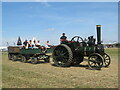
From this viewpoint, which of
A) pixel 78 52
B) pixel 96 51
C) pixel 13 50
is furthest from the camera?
pixel 13 50

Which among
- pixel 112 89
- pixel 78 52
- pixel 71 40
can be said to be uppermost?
pixel 71 40

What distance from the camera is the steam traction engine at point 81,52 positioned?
9.30 m

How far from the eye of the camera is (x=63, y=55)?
34.3 ft

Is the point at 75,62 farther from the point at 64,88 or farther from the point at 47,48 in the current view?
the point at 64,88

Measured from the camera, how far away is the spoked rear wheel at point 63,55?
997 cm

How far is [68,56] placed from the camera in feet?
33.7

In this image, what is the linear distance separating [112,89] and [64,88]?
5.02 feet

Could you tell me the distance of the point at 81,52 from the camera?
10102mm

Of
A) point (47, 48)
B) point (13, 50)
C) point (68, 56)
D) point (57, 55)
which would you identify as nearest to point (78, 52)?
point (68, 56)

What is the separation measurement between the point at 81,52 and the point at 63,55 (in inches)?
46.6

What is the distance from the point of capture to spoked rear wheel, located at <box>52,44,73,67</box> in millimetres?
9969

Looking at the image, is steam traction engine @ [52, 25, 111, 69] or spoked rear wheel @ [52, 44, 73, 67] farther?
spoked rear wheel @ [52, 44, 73, 67]

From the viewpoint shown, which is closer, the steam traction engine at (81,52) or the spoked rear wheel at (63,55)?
the steam traction engine at (81,52)

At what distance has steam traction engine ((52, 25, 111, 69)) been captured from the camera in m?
9.30
